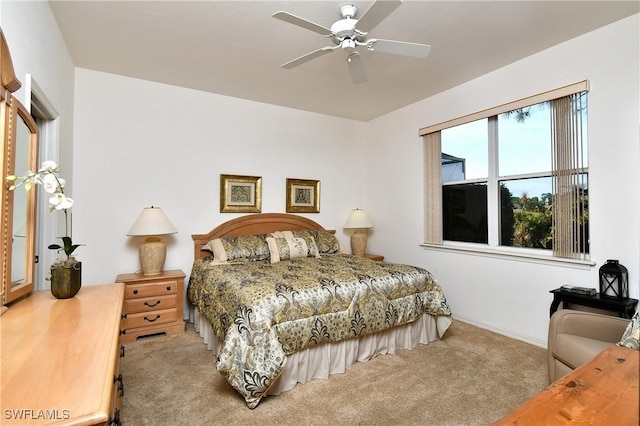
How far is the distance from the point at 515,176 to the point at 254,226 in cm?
301

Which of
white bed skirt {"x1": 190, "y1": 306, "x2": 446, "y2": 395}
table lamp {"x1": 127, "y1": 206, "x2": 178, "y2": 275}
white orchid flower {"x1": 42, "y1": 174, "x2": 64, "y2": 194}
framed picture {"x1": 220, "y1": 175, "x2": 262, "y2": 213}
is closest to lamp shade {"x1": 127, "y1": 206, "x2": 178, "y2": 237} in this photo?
table lamp {"x1": 127, "y1": 206, "x2": 178, "y2": 275}

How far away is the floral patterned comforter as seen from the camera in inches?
79.9

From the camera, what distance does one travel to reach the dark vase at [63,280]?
5.21ft

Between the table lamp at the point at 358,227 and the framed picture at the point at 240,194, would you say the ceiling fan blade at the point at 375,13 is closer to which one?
the framed picture at the point at 240,194

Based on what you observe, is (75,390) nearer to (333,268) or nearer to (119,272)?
(333,268)

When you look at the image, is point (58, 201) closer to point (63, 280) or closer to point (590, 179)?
point (63, 280)

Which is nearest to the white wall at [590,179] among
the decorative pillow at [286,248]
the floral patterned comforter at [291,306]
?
the floral patterned comforter at [291,306]

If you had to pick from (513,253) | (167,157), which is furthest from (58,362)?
(513,253)

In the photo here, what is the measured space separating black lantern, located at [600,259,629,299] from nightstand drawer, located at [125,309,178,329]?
12.5 feet

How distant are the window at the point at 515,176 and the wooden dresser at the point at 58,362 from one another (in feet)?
10.9

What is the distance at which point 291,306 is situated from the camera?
7.37 feet

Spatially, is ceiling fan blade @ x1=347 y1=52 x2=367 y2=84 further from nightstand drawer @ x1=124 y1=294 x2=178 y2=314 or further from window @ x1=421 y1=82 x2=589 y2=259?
nightstand drawer @ x1=124 y1=294 x2=178 y2=314

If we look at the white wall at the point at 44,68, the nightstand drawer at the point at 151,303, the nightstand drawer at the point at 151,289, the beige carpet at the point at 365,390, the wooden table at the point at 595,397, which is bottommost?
the beige carpet at the point at 365,390

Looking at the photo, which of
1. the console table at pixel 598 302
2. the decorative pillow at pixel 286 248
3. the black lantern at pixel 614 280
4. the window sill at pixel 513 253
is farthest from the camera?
the decorative pillow at pixel 286 248
